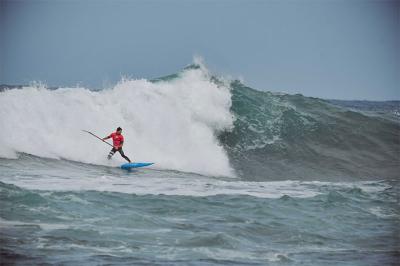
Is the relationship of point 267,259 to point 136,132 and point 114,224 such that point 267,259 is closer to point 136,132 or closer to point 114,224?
point 114,224

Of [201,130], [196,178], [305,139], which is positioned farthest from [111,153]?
[305,139]

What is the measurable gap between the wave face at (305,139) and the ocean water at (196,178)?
2.9 inches

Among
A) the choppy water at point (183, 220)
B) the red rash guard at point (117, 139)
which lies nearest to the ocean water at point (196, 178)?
the choppy water at point (183, 220)

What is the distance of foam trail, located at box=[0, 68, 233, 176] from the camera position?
16.8 meters

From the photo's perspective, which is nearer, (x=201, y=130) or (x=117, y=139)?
(x=117, y=139)

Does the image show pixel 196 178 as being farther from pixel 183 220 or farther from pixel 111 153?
pixel 183 220

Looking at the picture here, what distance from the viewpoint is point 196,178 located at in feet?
50.8

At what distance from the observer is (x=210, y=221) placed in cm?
1048

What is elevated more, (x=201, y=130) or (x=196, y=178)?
(x=201, y=130)

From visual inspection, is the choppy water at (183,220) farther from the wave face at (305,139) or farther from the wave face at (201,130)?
the wave face at (305,139)

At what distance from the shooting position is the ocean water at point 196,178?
893 cm

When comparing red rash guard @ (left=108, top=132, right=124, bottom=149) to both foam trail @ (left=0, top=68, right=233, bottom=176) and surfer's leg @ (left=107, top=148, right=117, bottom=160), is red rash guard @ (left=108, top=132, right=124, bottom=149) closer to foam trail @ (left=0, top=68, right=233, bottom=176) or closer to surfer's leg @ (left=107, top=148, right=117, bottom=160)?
surfer's leg @ (left=107, top=148, right=117, bottom=160)

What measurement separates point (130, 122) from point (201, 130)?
2389 millimetres

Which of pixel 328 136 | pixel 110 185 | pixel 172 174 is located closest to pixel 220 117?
pixel 328 136
